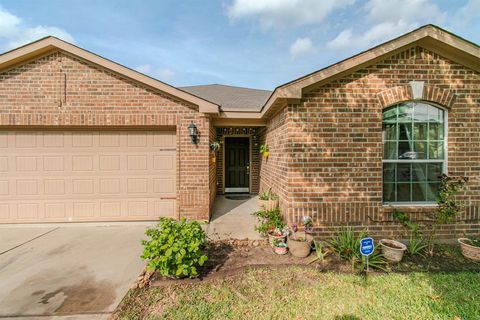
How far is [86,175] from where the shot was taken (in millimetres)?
5289

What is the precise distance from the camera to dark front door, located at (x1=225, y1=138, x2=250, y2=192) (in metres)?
8.77

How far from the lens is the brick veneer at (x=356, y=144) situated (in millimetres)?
4031

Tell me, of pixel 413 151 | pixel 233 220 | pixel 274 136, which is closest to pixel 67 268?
pixel 233 220

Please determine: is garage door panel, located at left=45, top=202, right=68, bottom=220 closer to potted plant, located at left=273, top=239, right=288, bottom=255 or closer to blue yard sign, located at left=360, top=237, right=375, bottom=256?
potted plant, located at left=273, top=239, right=288, bottom=255

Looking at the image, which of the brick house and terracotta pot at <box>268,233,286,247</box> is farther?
the brick house

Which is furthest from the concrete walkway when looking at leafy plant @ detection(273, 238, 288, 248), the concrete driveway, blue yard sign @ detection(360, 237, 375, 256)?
blue yard sign @ detection(360, 237, 375, 256)

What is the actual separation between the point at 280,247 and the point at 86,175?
16.0 ft

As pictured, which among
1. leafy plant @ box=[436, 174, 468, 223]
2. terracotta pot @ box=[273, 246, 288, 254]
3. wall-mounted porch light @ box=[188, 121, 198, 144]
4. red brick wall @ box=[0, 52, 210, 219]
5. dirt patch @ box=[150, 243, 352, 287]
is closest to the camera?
dirt patch @ box=[150, 243, 352, 287]

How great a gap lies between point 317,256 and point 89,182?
538cm

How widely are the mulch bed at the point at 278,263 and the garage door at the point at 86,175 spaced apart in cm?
239

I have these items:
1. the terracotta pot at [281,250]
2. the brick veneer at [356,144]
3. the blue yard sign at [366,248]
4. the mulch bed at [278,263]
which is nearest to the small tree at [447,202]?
the mulch bed at [278,263]

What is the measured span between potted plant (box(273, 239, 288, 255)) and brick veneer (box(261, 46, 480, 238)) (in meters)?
0.57

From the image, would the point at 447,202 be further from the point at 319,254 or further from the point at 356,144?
the point at 319,254

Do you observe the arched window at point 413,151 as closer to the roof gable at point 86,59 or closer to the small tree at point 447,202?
the small tree at point 447,202
